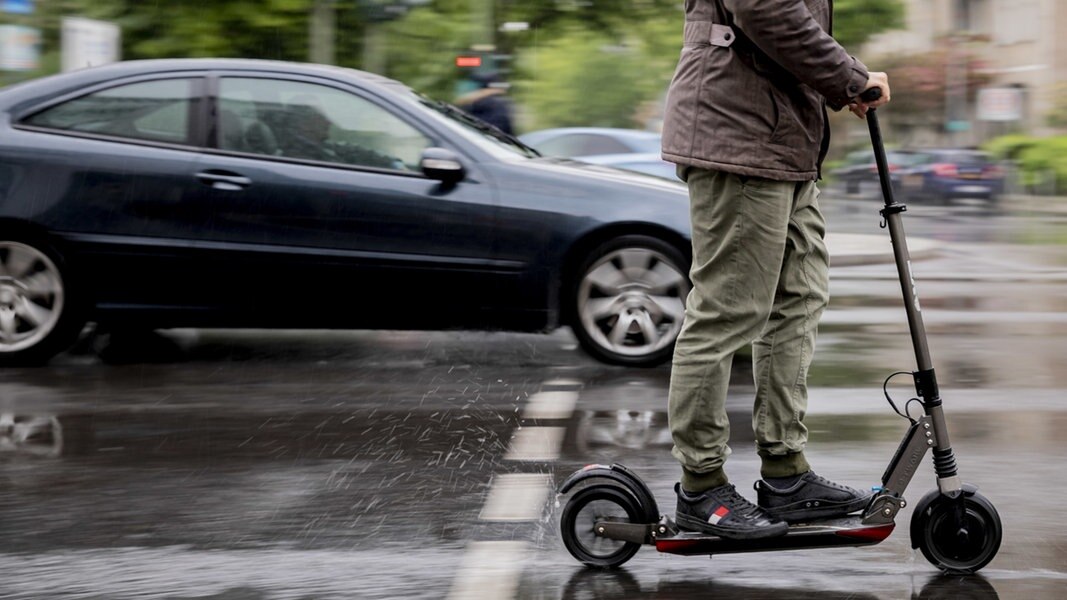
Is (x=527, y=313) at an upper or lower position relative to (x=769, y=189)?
lower

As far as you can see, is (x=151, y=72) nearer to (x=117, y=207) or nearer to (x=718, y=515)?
(x=117, y=207)

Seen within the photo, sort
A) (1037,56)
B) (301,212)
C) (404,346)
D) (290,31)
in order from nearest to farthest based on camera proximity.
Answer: (301,212), (404,346), (290,31), (1037,56)

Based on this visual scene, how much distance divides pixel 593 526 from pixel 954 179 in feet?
106

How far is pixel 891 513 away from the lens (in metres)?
3.85

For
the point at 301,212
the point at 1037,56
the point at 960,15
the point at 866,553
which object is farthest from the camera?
the point at 960,15

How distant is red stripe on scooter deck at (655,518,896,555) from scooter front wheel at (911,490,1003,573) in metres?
0.10

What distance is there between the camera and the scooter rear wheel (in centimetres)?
394

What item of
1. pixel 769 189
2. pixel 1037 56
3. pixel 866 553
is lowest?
pixel 1037 56

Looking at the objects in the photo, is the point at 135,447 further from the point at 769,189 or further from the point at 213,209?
the point at 769,189

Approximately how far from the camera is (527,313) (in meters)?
7.62

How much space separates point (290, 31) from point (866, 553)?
1398 cm

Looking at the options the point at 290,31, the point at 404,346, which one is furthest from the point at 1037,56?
the point at 404,346

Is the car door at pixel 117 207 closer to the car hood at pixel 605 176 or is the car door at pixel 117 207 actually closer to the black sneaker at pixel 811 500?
the car hood at pixel 605 176

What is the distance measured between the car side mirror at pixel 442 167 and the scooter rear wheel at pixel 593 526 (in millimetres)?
3850
